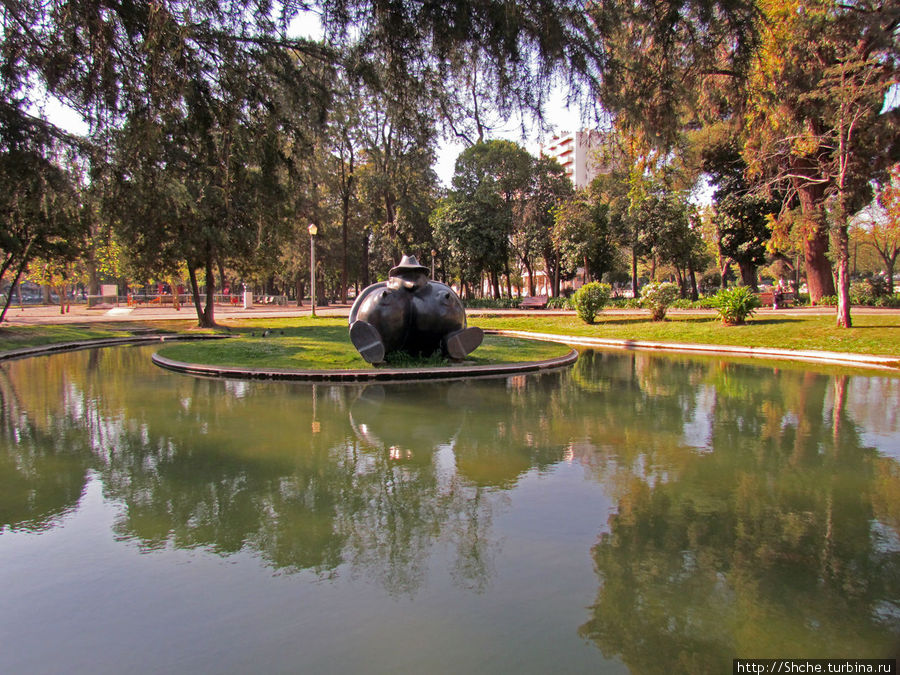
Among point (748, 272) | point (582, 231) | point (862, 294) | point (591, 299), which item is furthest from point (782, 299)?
point (582, 231)

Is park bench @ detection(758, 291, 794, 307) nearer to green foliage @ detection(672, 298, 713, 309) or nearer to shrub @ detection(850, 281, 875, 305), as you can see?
shrub @ detection(850, 281, 875, 305)

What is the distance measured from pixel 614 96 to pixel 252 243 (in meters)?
21.9

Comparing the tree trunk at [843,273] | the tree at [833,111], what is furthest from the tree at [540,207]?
the tree trunk at [843,273]

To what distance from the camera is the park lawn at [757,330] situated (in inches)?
706

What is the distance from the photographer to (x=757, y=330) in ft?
69.4

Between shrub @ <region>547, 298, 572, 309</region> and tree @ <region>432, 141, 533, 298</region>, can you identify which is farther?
tree @ <region>432, 141, 533, 298</region>

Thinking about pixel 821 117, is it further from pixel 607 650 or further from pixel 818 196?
pixel 607 650

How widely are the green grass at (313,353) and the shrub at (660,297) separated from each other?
7.84 meters

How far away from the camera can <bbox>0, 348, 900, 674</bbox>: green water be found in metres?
3.28

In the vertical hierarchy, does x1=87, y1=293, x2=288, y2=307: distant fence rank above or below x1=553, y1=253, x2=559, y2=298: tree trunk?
below

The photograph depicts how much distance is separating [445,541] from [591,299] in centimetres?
2341

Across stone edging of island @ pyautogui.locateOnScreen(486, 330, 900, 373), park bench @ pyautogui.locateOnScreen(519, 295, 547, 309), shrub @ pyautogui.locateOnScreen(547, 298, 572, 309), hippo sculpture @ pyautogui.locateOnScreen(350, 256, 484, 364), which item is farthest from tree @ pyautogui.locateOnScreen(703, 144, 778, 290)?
hippo sculpture @ pyautogui.locateOnScreen(350, 256, 484, 364)

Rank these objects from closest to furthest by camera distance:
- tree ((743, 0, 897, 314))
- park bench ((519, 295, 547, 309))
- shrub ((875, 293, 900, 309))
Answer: tree ((743, 0, 897, 314)), shrub ((875, 293, 900, 309)), park bench ((519, 295, 547, 309))

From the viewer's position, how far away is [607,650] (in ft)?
10.6
